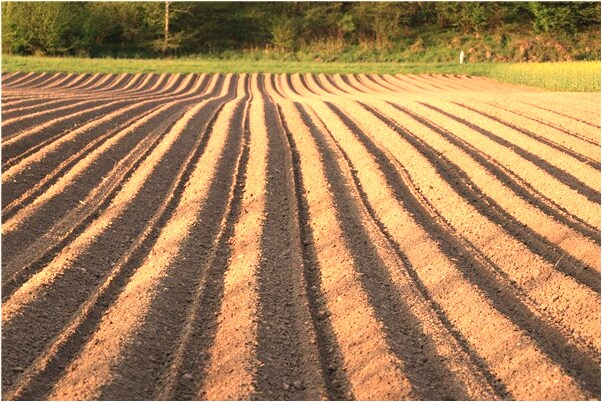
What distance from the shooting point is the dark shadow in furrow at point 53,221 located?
633 centimetres

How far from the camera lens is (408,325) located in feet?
17.0

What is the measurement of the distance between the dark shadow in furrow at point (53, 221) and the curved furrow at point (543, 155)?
5.56m

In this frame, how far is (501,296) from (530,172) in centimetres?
413

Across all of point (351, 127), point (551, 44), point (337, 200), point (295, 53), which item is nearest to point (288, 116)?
point (351, 127)

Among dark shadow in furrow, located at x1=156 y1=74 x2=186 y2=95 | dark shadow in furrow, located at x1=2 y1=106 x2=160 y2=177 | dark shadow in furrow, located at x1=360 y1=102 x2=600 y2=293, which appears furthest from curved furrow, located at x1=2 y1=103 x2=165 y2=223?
dark shadow in furrow, located at x1=156 y1=74 x2=186 y2=95

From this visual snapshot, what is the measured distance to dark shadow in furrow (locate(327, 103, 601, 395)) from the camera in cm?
470

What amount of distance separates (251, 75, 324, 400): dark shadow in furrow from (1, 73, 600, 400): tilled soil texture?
0.06 feet

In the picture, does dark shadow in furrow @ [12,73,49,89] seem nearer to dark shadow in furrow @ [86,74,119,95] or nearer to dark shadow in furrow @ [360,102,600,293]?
dark shadow in furrow @ [86,74,119,95]

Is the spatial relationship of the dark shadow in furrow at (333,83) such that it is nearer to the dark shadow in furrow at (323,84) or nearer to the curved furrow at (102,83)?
the dark shadow in furrow at (323,84)

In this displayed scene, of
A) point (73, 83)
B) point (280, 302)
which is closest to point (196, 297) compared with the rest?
point (280, 302)

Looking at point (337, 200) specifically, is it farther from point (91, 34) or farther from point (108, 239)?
point (91, 34)

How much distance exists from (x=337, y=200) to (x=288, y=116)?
22.0 feet

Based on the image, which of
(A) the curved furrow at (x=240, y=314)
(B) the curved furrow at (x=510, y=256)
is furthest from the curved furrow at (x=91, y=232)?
(B) the curved furrow at (x=510, y=256)

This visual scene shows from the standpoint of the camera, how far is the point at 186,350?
15.6ft
